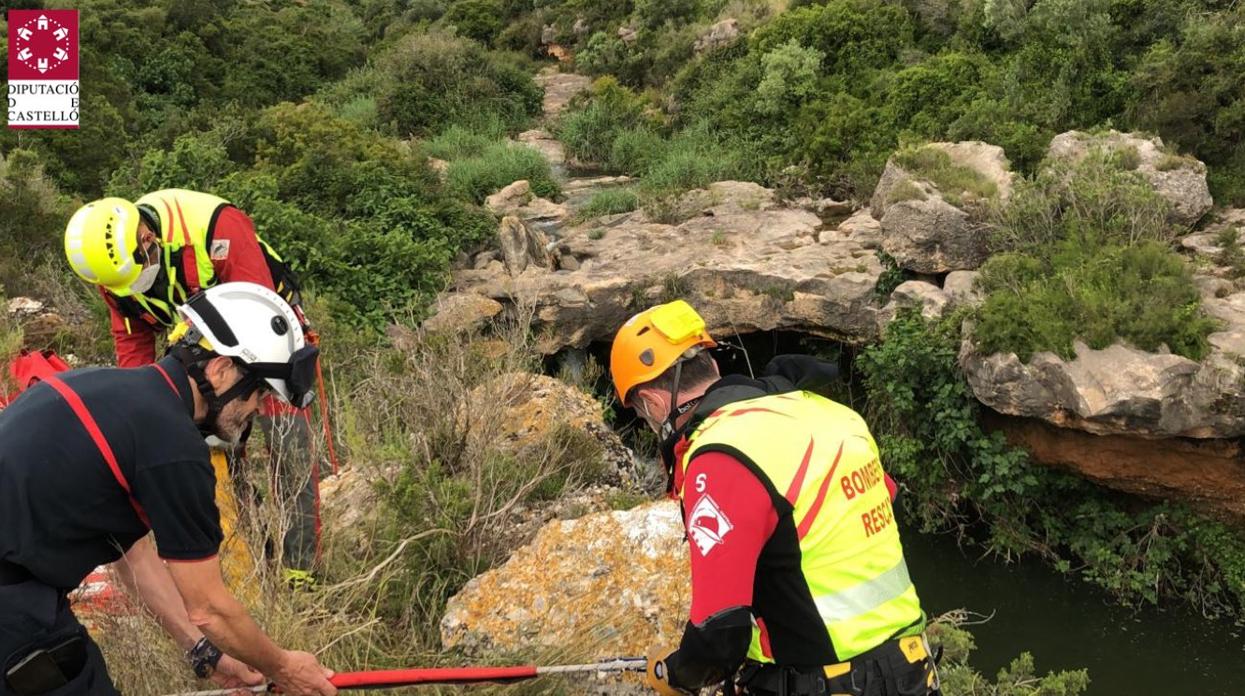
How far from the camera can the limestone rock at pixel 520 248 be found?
981 centimetres

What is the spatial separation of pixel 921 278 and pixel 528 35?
1605cm

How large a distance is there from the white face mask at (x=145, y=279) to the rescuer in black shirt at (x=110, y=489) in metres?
1.81

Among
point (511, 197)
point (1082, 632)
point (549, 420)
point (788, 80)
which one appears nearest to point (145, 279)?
point (549, 420)

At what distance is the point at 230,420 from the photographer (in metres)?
2.35

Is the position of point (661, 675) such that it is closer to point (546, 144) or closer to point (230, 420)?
point (230, 420)

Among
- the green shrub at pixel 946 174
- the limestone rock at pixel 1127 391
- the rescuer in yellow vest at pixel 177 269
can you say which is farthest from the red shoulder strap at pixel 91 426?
the green shrub at pixel 946 174

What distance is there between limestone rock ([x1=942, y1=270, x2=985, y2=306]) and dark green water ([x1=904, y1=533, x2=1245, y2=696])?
2.19 m

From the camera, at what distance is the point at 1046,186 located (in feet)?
26.8

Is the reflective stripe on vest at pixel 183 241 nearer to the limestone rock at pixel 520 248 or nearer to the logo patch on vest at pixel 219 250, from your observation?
the logo patch on vest at pixel 219 250

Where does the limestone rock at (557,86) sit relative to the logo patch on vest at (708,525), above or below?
Result: below

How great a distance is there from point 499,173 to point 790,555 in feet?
38.3

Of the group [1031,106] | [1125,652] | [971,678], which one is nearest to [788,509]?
[971,678]

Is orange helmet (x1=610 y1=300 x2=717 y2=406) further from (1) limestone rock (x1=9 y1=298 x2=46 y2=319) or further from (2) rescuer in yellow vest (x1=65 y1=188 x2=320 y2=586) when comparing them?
(1) limestone rock (x1=9 y1=298 x2=46 y2=319)

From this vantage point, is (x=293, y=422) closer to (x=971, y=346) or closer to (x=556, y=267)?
(x=971, y=346)
